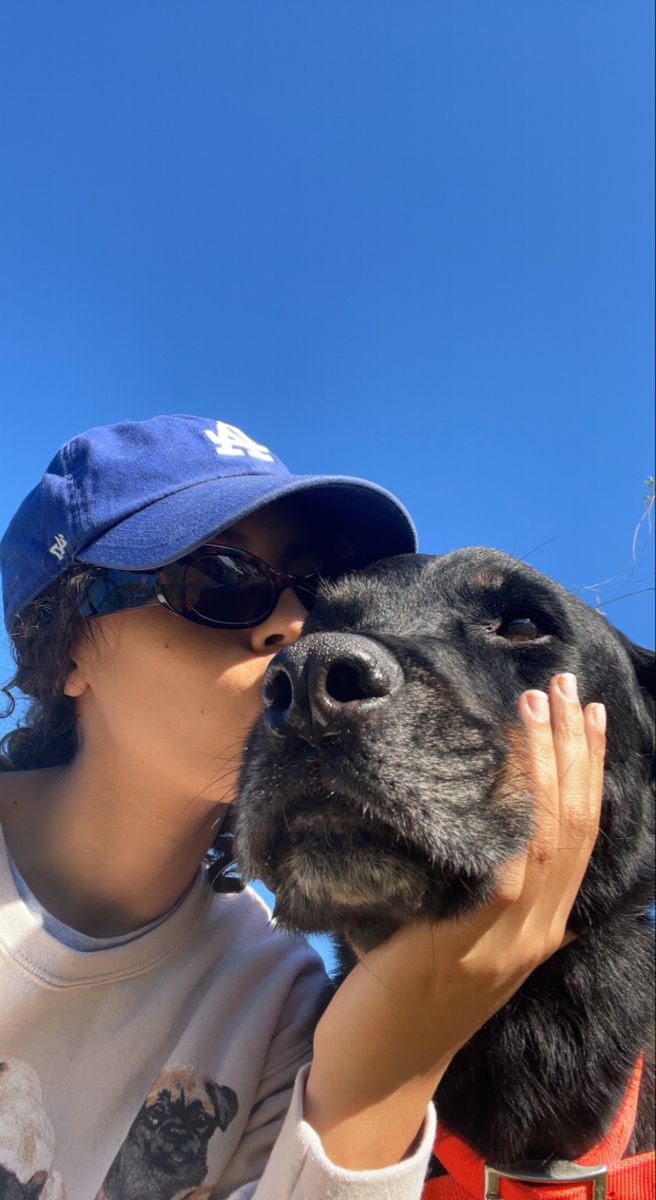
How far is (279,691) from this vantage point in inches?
61.9

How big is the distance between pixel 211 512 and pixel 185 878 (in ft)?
4.12

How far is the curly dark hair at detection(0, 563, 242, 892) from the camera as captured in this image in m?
2.46

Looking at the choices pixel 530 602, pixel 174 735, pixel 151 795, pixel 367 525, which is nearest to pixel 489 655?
pixel 530 602

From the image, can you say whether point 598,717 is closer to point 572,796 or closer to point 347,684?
point 572,796

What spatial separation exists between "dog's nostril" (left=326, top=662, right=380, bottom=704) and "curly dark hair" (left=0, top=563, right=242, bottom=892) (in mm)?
1151

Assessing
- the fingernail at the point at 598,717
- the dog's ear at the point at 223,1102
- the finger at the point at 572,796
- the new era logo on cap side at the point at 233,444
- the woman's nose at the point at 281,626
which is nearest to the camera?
the finger at the point at 572,796

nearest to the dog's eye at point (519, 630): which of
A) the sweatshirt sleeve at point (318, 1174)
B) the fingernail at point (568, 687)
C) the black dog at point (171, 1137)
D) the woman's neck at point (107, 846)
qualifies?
the fingernail at point (568, 687)

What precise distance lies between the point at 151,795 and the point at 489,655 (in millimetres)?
1137

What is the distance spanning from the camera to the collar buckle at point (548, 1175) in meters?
2.04

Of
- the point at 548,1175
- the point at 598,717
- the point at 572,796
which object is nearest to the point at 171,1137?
the point at 548,1175

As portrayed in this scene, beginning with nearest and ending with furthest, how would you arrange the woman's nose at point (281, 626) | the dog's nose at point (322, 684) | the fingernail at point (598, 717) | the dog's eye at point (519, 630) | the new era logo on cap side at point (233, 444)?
the dog's nose at point (322, 684), the fingernail at point (598, 717), the dog's eye at point (519, 630), the woman's nose at point (281, 626), the new era logo on cap side at point (233, 444)

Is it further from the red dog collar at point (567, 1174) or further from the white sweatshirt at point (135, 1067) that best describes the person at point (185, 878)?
the red dog collar at point (567, 1174)

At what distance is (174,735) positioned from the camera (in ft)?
7.45

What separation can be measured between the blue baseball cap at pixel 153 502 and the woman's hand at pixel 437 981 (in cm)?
103
